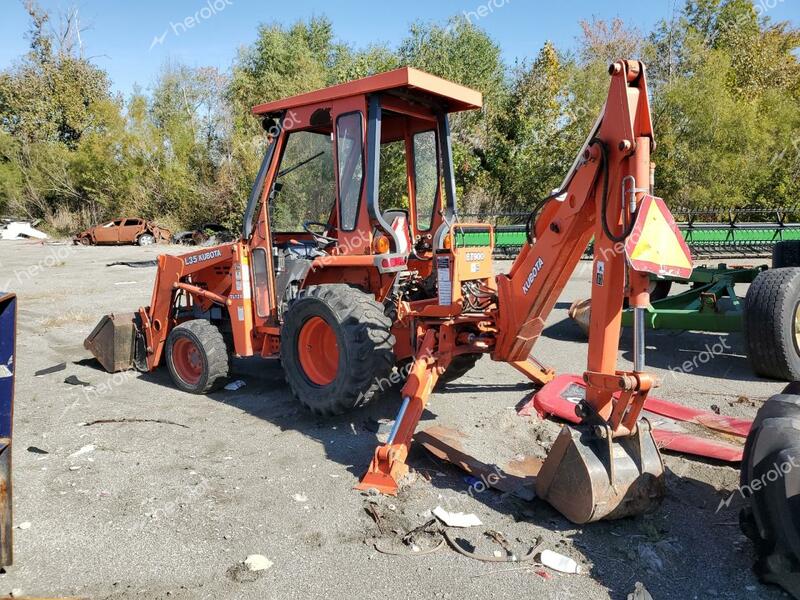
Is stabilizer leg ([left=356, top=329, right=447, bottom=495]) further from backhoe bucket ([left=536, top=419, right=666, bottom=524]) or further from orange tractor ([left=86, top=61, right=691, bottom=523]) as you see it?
backhoe bucket ([left=536, top=419, right=666, bottom=524])

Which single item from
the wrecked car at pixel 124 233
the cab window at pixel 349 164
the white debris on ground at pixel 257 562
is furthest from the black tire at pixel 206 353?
the wrecked car at pixel 124 233

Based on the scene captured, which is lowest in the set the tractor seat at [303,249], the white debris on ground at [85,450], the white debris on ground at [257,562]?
the white debris on ground at [257,562]

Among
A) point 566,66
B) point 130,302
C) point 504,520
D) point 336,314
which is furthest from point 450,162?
point 566,66

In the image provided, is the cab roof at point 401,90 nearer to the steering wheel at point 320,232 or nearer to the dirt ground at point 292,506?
the steering wheel at point 320,232

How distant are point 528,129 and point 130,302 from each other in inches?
669

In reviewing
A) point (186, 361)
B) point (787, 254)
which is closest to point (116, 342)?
point (186, 361)

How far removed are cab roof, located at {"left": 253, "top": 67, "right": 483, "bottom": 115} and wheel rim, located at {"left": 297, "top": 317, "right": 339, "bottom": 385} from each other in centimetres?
180

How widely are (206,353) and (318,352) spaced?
Result: 51.8 inches

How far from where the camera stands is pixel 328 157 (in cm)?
530

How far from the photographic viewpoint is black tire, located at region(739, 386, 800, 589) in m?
2.50

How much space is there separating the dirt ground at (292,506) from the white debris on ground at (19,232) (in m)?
33.9

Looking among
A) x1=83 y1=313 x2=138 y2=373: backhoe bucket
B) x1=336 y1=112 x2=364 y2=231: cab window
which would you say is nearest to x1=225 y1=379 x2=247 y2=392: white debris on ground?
x1=83 y1=313 x2=138 y2=373: backhoe bucket

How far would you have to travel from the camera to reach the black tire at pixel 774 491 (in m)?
2.50

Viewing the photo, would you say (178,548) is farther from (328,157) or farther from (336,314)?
(328,157)
